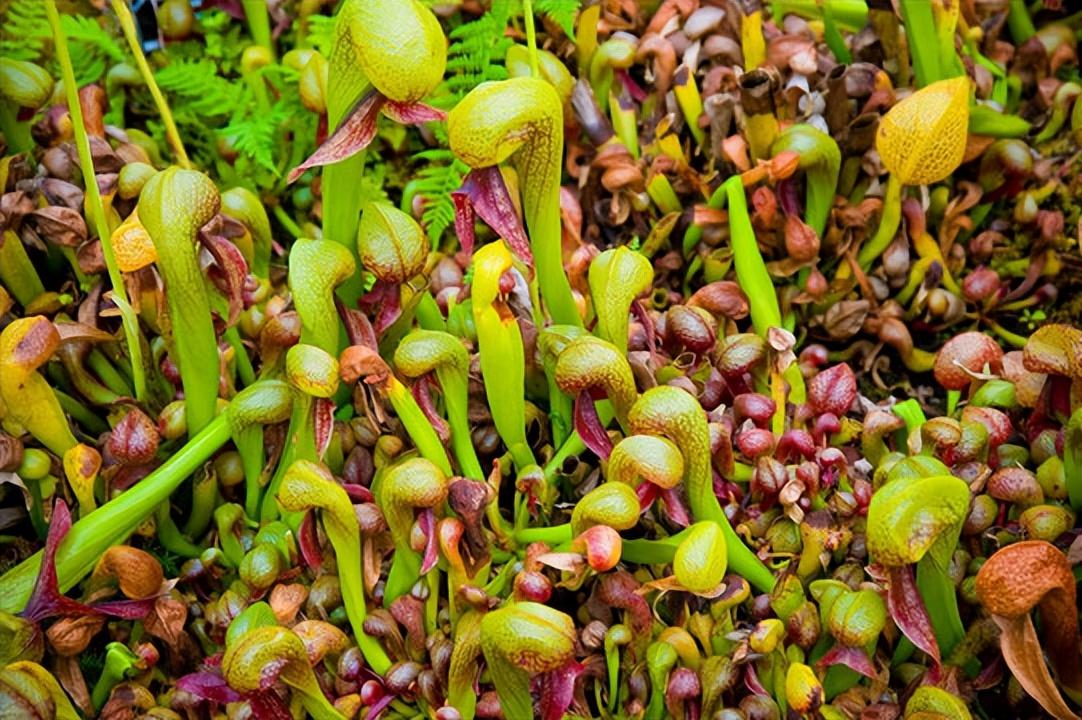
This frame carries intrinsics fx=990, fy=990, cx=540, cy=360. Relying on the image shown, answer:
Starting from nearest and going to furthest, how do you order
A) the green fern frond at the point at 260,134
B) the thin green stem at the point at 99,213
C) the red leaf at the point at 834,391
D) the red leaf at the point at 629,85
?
the thin green stem at the point at 99,213 → the red leaf at the point at 834,391 → the green fern frond at the point at 260,134 → the red leaf at the point at 629,85

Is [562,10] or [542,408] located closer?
[542,408]

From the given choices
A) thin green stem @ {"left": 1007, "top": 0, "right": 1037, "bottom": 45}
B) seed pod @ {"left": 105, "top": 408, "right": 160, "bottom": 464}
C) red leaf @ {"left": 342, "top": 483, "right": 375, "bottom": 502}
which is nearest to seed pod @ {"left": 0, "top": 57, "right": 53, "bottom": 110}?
seed pod @ {"left": 105, "top": 408, "right": 160, "bottom": 464}

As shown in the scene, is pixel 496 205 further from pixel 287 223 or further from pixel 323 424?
pixel 287 223

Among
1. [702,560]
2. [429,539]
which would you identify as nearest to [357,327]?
[429,539]

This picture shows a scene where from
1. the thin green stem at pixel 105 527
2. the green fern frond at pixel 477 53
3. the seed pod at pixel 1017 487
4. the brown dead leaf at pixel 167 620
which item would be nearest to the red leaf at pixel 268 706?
the brown dead leaf at pixel 167 620

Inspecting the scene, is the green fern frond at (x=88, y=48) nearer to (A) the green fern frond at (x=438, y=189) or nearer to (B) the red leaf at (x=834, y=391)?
(A) the green fern frond at (x=438, y=189)

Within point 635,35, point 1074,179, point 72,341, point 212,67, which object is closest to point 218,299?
point 72,341

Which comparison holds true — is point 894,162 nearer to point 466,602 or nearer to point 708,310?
point 708,310

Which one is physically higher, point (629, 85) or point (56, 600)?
point (629, 85)
